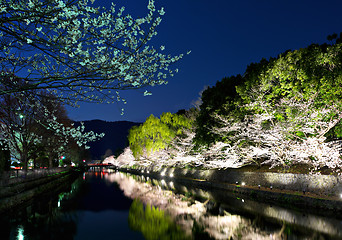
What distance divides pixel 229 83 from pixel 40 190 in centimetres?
2157

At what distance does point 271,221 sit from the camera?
11.1 metres

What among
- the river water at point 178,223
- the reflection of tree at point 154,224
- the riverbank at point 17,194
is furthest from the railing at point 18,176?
the reflection of tree at point 154,224

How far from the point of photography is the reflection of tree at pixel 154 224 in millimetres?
9250

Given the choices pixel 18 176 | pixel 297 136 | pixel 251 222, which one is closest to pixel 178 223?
pixel 251 222

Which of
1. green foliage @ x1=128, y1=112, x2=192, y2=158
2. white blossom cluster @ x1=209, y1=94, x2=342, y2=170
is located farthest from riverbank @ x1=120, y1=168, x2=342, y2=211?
green foliage @ x1=128, y1=112, x2=192, y2=158

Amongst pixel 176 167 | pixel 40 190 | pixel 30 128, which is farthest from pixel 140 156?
pixel 40 190

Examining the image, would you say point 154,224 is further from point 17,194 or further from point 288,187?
point 288,187

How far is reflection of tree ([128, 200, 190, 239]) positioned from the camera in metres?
9.25

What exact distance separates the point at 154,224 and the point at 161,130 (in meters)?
37.0

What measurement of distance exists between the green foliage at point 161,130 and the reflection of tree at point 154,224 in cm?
2897

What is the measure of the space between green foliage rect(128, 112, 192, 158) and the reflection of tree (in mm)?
28973

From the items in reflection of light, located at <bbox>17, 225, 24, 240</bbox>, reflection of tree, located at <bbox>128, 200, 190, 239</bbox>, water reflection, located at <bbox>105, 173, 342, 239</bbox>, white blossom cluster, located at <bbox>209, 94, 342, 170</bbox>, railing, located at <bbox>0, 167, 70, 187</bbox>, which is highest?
white blossom cluster, located at <bbox>209, 94, 342, 170</bbox>

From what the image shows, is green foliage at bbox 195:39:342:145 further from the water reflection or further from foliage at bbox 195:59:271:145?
the water reflection

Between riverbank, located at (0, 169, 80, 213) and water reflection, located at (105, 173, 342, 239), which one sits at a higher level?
riverbank, located at (0, 169, 80, 213)
